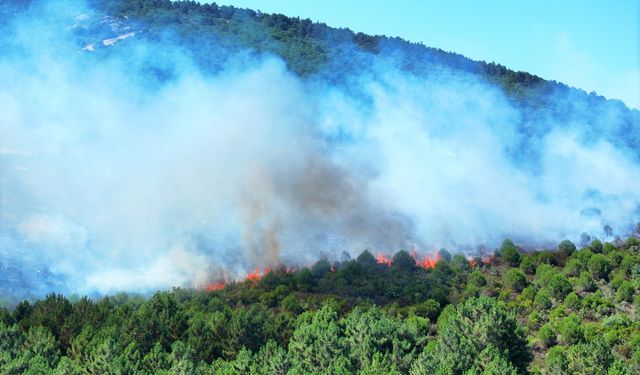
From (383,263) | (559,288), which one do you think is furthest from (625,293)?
(383,263)

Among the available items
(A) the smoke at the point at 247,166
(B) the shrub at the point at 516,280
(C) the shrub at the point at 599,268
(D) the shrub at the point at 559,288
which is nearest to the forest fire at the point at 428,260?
(A) the smoke at the point at 247,166

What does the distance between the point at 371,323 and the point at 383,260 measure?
68.2ft

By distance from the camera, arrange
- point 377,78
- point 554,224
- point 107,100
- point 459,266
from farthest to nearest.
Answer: point 377,78, point 107,100, point 554,224, point 459,266

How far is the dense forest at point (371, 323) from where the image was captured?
94.9 ft

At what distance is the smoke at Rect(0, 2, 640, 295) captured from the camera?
57.0m

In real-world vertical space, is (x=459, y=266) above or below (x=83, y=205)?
above

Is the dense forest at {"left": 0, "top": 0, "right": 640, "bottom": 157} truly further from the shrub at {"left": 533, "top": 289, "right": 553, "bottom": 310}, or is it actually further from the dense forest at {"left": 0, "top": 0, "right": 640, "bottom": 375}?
the shrub at {"left": 533, "top": 289, "right": 553, "bottom": 310}

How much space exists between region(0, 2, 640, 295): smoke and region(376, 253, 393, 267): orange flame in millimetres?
4617

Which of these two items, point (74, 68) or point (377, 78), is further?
point (377, 78)

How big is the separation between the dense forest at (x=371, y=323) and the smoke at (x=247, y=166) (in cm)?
869

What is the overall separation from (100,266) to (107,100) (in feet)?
93.9

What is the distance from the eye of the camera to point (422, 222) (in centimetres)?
6288

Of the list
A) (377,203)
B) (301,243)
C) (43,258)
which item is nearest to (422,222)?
(377,203)

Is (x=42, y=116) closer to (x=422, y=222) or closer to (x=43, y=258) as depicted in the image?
(x=43, y=258)
